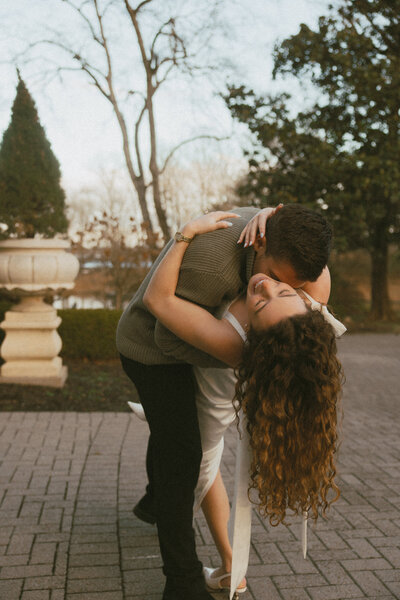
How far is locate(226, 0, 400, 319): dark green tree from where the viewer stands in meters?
14.5

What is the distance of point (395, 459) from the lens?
15.6 ft

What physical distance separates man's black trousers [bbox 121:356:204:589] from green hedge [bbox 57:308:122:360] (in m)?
6.66

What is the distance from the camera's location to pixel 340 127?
1578 cm

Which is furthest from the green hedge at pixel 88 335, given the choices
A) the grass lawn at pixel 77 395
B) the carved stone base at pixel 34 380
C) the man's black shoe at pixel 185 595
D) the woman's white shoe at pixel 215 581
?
the man's black shoe at pixel 185 595

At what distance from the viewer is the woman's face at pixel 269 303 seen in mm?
2055

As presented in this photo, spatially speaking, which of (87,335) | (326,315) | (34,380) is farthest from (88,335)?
(326,315)

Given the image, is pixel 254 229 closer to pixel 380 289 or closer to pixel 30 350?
pixel 30 350

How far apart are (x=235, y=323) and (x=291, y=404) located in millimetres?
337

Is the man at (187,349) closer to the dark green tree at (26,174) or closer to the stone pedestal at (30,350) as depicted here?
the stone pedestal at (30,350)

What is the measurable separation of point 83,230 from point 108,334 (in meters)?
3.88

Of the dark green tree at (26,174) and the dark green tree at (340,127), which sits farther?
the dark green tree at (340,127)

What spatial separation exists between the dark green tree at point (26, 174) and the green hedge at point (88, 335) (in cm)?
139

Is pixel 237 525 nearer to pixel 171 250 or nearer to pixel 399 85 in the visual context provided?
pixel 171 250

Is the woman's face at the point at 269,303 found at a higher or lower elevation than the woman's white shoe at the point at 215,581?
higher
